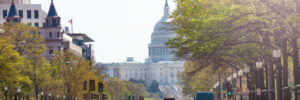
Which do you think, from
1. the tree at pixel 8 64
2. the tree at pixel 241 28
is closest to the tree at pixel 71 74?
the tree at pixel 8 64

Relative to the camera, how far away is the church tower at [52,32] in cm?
16012

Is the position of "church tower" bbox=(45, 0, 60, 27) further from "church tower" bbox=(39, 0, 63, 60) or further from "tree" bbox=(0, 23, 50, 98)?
"tree" bbox=(0, 23, 50, 98)

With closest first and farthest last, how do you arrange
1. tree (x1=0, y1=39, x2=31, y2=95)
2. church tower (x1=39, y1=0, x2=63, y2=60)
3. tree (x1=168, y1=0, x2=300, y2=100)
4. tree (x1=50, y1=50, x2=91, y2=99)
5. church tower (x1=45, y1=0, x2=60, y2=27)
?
tree (x1=168, y1=0, x2=300, y2=100)
tree (x1=0, y1=39, x2=31, y2=95)
tree (x1=50, y1=50, x2=91, y2=99)
church tower (x1=45, y1=0, x2=60, y2=27)
church tower (x1=39, y1=0, x2=63, y2=60)

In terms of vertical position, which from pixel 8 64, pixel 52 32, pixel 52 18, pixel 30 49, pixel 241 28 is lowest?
pixel 8 64

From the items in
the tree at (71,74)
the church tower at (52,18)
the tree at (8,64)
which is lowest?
the tree at (71,74)

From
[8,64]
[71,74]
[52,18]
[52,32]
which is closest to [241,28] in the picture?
[8,64]

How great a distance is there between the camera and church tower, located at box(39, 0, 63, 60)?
160125mm

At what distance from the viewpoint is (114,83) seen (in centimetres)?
19275

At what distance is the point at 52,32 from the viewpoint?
164m

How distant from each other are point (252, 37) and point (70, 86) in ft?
189

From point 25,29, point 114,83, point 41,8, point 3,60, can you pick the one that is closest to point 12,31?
point 25,29

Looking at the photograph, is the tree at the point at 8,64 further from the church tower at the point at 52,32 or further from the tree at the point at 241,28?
the church tower at the point at 52,32

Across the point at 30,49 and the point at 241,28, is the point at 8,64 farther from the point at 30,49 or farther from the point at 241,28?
the point at 30,49

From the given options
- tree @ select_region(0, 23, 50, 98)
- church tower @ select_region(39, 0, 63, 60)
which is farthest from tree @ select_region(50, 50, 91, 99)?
church tower @ select_region(39, 0, 63, 60)
